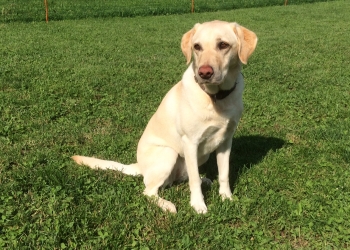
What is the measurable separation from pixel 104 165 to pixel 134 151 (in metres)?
0.66

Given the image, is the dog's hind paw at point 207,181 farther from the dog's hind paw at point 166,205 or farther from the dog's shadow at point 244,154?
the dog's hind paw at point 166,205

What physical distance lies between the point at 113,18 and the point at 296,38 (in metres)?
7.69

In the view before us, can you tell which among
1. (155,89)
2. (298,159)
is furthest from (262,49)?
(298,159)

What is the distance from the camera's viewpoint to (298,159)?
4027 millimetres

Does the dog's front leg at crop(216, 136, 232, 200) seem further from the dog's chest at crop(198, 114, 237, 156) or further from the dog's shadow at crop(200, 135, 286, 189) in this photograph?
the dog's shadow at crop(200, 135, 286, 189)

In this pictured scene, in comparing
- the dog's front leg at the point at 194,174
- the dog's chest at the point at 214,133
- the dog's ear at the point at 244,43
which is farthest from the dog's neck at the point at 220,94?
the dog's front leg at the point at 194,174

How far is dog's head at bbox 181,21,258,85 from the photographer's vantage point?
2814 mm

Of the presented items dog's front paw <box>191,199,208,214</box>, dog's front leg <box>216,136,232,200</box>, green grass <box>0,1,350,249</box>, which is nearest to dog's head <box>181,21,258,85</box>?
dog's front leg <box>216,136,232,200</box>

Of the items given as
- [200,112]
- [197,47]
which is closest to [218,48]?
[197,47]

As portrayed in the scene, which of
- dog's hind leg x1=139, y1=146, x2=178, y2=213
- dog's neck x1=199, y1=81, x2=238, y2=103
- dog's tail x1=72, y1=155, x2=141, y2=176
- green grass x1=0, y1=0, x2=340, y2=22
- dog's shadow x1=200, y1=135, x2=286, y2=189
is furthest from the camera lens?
green grass x1=0, y1=0, x2=340, y2=22

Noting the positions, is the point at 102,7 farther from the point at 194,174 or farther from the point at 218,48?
the point at 194,174

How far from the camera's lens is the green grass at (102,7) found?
14.0 m

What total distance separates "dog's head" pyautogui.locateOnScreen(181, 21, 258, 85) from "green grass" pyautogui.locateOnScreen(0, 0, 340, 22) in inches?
477

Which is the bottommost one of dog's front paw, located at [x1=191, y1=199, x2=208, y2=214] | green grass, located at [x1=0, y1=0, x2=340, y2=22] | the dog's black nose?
green grass, located at [x1=0, y1=0, x2=340, y2=22]
